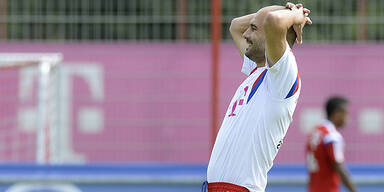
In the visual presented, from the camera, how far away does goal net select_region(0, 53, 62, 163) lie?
8.74m

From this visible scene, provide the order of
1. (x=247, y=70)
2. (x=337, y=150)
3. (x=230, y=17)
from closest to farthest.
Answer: (x=247, y=70) < (x=337, y=150) < (x=230, y=17)

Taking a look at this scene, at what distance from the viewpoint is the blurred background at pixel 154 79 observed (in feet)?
28.3

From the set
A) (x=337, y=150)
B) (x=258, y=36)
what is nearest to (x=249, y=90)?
(x=258, y=36)

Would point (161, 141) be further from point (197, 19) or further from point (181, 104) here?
point (197, 19)

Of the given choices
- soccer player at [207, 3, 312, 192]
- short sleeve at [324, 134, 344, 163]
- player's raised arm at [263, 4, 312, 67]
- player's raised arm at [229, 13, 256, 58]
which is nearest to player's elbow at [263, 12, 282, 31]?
player's raised arm at [263, 4, 312, 67]

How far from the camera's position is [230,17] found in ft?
28.2

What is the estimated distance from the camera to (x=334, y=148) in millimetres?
7242

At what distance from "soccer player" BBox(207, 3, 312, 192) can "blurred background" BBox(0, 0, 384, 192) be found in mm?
4318

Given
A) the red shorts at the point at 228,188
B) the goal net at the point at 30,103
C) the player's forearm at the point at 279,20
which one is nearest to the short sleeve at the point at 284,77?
the player's forearm at the point at 279,20

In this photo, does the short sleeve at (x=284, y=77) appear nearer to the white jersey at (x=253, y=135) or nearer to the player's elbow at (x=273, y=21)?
the white jersey at (x=253, y=135)

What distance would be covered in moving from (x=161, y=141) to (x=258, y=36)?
4702 mm

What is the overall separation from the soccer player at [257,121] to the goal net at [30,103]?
4.87m

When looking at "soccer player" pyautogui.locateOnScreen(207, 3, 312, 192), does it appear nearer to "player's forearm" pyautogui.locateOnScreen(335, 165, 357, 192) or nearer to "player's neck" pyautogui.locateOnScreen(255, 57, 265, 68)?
"player's neck" pyautogui.locateOnScreen(255, 57, 265, 68)

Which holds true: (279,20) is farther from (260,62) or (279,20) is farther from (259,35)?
(260,62)
